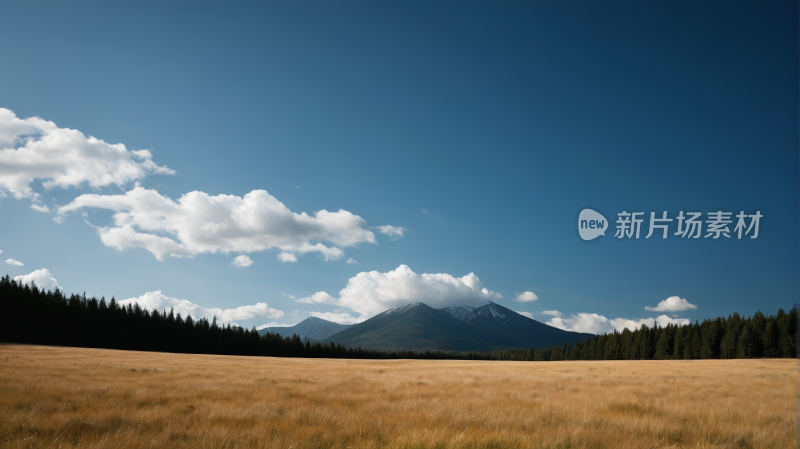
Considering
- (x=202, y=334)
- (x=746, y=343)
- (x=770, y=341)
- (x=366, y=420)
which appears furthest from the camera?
(x=202, y=334)

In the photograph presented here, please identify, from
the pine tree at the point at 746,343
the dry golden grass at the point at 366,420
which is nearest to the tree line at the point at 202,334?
the pine tree at the point at 746,343

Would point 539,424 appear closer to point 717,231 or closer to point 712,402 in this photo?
point 712,402

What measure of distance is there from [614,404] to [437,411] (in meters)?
6.36

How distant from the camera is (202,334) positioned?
109250 millimetres

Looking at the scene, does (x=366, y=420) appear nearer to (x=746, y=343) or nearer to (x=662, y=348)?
(x=746, y=343)

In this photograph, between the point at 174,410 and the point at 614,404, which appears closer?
the point at 174,410

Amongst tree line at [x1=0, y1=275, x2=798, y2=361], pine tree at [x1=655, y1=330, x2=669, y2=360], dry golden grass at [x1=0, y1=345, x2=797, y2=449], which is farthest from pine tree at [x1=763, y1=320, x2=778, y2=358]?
dry golden grass at [x1=0, y1=345, x2=797, y2=449]

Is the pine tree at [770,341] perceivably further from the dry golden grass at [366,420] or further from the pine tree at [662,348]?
the dry golden grass at [366,420]

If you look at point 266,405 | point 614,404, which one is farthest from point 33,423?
point 614,404

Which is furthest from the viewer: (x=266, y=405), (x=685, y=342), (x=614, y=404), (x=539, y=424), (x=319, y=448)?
(x=685, y=342)

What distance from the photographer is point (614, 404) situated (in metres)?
12.1

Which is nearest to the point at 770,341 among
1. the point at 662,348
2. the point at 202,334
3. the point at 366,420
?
the point at 662,348

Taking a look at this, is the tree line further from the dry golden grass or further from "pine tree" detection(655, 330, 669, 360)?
the dry golden grass

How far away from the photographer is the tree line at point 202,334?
7906cm
